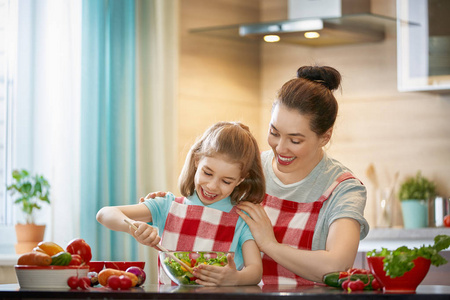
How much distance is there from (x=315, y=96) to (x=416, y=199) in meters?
2.06

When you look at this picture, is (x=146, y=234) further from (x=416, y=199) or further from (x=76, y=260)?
(x=416, y=199)

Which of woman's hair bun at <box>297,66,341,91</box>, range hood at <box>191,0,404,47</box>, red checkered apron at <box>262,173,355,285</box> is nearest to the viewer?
red checkered apron at <box>262,173,355,285</box>

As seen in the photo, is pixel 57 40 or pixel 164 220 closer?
pixel 164 220

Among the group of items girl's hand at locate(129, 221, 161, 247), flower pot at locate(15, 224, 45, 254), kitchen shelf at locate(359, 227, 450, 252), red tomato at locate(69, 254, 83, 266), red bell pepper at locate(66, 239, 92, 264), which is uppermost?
girl's hand at locate(129, 221, 161, 247)

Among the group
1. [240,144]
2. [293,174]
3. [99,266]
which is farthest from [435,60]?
[99,266]

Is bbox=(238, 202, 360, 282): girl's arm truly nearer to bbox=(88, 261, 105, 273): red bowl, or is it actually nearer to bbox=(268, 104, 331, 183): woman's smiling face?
bbox=(268, 104, 331, 183): woman's smiling face

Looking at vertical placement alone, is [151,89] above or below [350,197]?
above

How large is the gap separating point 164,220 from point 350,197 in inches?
23.1

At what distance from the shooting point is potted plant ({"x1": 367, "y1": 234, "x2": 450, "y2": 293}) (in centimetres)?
160

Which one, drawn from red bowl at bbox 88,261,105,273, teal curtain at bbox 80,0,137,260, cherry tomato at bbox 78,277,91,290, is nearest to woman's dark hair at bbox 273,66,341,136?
red bowl at bbox 88,261,105,273

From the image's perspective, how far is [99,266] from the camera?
187cm

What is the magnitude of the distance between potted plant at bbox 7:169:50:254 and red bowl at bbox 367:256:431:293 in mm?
2147

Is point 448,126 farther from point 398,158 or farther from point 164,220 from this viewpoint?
point 164,220

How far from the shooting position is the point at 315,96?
7.72 ft
